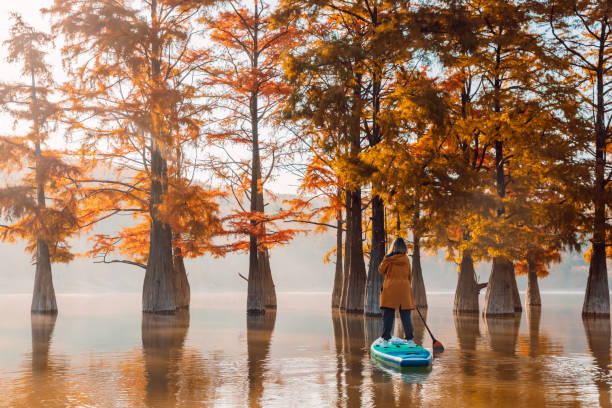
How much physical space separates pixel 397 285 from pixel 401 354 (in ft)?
5.58

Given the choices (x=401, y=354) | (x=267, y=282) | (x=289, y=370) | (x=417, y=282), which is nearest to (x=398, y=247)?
(x=401, y=354)

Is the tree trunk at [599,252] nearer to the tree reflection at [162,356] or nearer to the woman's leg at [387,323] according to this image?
the woman's leg at [387,323]

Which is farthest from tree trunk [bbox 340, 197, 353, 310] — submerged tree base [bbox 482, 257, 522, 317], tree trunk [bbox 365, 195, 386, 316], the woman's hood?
the woman's hood

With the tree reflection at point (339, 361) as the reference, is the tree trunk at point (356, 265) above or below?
above

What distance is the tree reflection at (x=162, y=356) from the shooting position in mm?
9273

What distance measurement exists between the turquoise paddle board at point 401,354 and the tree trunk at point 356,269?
602 inches

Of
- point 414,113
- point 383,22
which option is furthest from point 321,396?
point 383,22

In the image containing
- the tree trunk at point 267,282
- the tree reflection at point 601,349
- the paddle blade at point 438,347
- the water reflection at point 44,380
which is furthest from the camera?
the tree trunk at point 267,282

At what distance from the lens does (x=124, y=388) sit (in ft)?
32.0

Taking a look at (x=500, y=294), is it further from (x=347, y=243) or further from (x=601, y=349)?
(x=601, y=349)

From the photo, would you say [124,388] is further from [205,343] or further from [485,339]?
[485,339]

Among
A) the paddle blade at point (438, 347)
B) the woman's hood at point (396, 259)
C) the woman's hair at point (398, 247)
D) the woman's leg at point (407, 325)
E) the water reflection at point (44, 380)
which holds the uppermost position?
the woman's hair at point (398, 247)

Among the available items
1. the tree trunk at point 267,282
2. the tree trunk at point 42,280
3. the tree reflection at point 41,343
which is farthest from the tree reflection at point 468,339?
the tree trunk at point 42,280

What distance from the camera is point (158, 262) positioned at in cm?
2758
